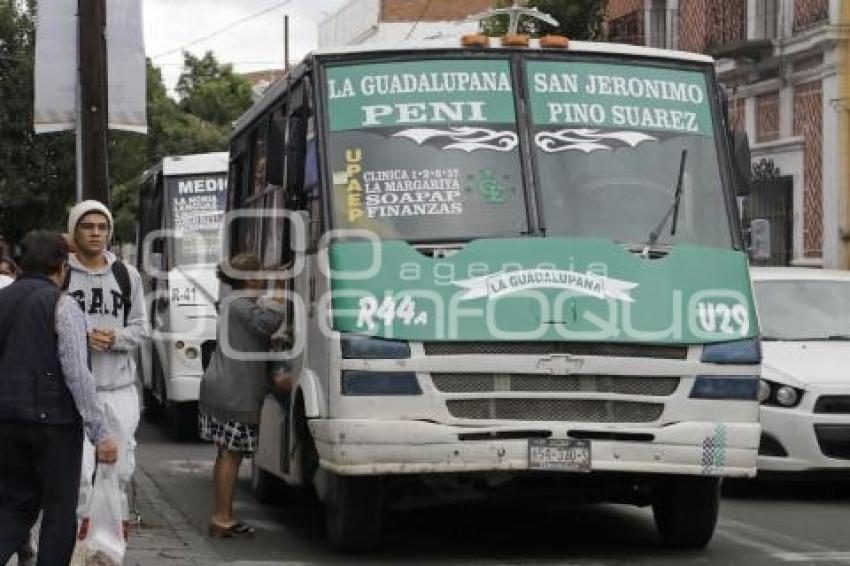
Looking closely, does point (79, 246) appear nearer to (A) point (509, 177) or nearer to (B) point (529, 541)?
(A) point (509, 177)

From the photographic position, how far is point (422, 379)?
8.72 m

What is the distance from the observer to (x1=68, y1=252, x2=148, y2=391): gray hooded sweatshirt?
8.32 m

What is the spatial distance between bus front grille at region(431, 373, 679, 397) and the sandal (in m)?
2.03

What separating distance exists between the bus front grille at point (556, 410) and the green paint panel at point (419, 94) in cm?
171

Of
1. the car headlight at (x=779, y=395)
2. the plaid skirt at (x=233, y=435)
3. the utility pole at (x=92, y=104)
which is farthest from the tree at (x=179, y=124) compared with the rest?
the plaid skirt at (x=233, y=435)

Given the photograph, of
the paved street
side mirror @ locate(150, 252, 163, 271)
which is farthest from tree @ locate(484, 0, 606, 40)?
the paved street

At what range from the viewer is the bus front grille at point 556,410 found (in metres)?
8.79

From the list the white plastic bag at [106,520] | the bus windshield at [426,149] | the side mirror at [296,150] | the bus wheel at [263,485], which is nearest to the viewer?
the white plastic bag at [106,520]

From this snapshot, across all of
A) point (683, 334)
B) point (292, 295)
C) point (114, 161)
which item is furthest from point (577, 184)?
point (114, 161)

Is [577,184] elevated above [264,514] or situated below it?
above

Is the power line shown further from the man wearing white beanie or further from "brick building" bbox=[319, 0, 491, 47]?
the man wearing white beanie

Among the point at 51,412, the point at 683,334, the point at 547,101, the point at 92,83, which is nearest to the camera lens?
the point at 51,412

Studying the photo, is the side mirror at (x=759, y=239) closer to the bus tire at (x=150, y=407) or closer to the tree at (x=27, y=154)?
the bus tire at (x=150, y=407)

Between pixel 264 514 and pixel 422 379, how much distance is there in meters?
3.16
